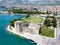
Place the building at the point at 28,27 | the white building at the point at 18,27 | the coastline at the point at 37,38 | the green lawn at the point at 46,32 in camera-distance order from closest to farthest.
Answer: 1. the coastline at the point at 37,38
2. the green lawn at the point at 46,32
3. the building at the point at 28,27
4. the white building at the point at 18,27

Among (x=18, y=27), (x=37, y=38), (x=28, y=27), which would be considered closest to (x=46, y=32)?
(x=37, y=38)

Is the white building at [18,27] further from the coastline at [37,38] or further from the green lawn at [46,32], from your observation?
the green lawn at [46,32]

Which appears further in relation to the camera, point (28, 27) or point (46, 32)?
point (28, 27)

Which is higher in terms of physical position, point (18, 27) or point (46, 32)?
point (46, 32)

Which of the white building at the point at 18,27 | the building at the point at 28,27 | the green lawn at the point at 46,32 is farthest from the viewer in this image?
the white building at the point at 18,27

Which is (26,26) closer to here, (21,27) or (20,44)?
(21,27)

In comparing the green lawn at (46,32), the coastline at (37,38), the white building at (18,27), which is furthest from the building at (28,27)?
the green lawn at (46,32)

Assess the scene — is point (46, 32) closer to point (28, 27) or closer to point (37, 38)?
point (37, 38)

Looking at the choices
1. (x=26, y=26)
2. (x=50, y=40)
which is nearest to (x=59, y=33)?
(x=50, y=40)

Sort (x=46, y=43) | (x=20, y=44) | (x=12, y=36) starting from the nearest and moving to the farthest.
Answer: (x=46, y=43) → (x=20, y=44) → (x=12, y=36)

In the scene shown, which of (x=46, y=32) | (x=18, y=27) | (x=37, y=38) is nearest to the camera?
(x=37, y=38)

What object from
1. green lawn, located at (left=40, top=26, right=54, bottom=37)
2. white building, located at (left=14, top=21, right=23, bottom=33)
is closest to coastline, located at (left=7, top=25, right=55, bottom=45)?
white building, located at (left=14, top=21, right=23, bottom=33)
